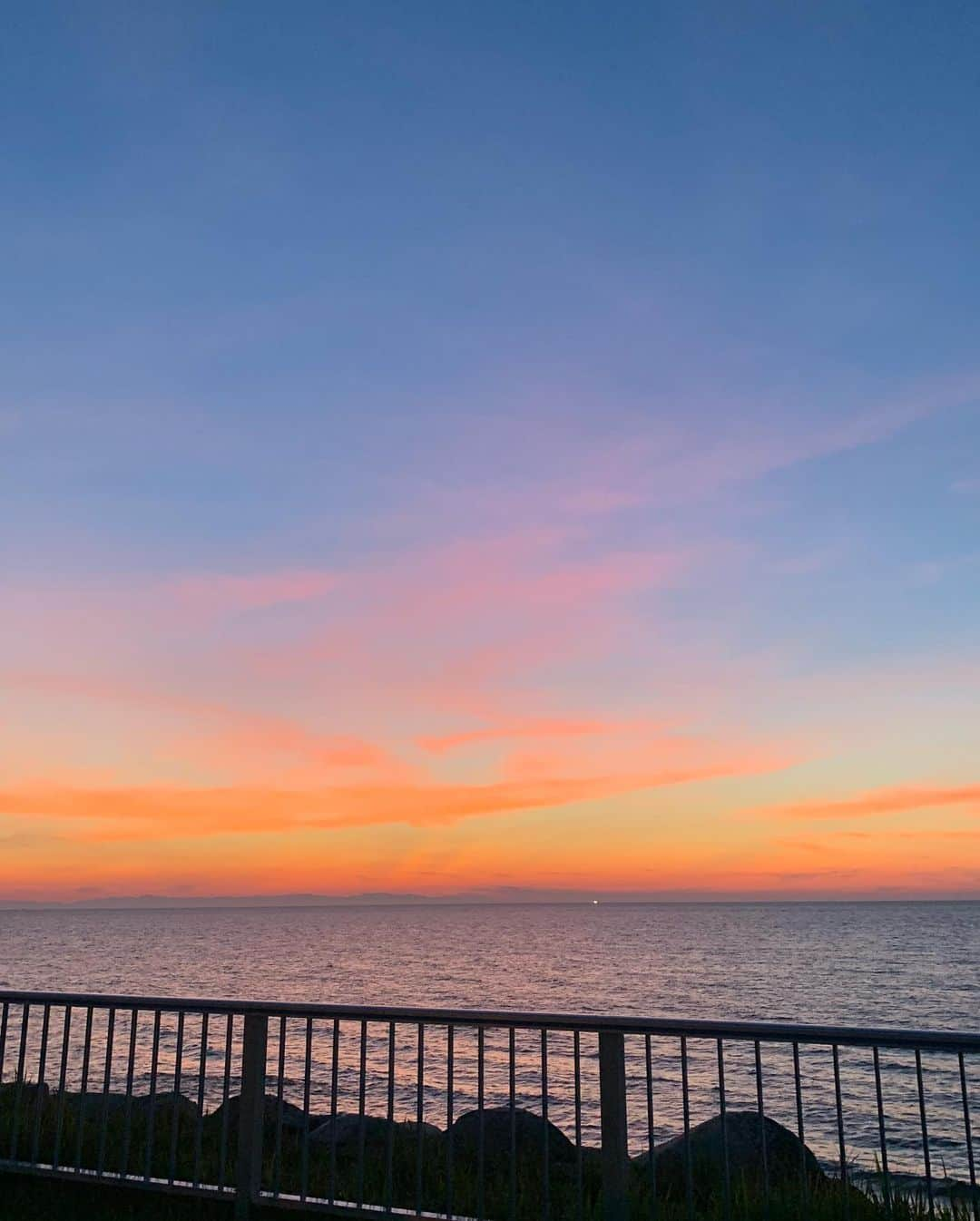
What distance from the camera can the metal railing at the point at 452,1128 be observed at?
560 centimetres

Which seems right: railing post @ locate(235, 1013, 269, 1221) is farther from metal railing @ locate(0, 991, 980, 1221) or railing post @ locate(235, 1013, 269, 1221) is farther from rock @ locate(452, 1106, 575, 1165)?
rock @ locate(452, 1106, 575, 1165)

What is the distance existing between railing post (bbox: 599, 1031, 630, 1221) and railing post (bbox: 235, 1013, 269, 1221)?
83.4 inches

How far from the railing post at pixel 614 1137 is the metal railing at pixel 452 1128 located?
0.01m

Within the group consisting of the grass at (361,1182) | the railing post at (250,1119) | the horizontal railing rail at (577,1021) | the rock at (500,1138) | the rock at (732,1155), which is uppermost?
the horizontal railing rail at (577,1021)

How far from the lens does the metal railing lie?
18.4 feet

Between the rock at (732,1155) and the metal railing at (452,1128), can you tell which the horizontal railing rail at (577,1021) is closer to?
the metal railing at (452,1128)

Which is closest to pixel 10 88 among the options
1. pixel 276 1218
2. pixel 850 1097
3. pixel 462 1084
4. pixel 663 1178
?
pixel 276 1218

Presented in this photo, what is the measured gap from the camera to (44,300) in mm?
15312

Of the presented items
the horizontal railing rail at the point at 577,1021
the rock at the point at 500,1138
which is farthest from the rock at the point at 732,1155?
the horizontal railing rail at the point at 577,1021

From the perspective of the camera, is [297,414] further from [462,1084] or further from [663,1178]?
[462,1084]

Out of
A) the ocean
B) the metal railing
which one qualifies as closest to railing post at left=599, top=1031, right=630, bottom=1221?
the metal railing

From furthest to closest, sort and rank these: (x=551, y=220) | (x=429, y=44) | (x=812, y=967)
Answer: (x=812, y=967)
(x=551, y=220)
(x=429, y=44)

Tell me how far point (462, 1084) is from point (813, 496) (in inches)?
648

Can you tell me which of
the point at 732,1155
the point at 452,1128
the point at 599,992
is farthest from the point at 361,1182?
the point at 599,992
